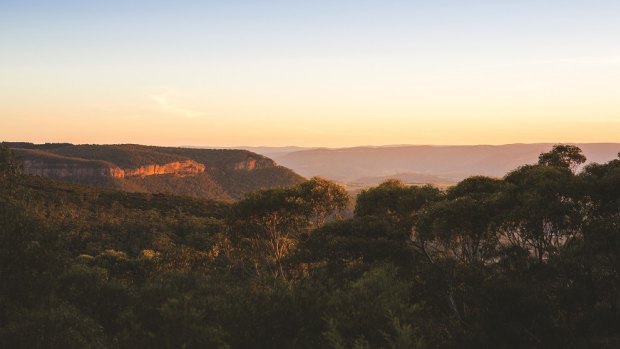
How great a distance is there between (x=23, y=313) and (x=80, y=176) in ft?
575

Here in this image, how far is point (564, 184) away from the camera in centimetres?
2339

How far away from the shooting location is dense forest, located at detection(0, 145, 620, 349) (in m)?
15.9

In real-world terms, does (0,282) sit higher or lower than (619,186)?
lower

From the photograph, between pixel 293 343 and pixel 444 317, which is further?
pixel 444 317

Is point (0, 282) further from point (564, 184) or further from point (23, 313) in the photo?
point (564, 184)

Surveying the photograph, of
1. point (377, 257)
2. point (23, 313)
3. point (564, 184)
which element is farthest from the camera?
point (377, 257)

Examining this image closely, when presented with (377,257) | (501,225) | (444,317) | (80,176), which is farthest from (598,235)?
(80,176)

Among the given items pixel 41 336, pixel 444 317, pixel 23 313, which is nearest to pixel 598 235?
pixel 444 317

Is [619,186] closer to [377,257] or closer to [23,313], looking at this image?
[377,257]

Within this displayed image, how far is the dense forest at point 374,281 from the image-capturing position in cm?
1593

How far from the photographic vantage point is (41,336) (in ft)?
48.1

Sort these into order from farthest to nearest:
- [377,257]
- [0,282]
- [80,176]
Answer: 1. [80,176]
2. [377,257]
3. [0,282]

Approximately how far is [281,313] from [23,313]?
9.26 meters

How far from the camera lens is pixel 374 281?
19.0 metres
